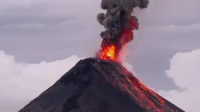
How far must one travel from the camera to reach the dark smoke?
454ft

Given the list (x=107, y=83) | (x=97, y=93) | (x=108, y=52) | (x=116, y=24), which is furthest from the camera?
(x=108, y=52)

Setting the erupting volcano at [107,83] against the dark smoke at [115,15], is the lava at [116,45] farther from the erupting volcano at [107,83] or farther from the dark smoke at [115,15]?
the dark smoke at [115,15]

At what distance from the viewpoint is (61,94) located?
143 m

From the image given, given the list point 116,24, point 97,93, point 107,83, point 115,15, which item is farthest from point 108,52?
point 97,93

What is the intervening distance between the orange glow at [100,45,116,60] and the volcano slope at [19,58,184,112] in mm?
1378

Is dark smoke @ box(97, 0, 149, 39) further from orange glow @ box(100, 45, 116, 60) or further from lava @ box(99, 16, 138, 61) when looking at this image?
orange glow @ box(100, 45, 116, 60)

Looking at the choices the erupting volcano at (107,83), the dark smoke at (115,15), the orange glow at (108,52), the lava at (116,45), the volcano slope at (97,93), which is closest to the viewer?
the volcano slope at (97,93)

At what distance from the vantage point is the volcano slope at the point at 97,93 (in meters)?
137

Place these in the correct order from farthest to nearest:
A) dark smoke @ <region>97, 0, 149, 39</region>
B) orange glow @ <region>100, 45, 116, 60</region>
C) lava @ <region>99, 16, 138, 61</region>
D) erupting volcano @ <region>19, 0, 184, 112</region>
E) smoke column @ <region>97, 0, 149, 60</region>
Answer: orange glow @ <region>100, 45, 116, 60</region> → lava @ <region>99, 16, 138, 61</region> → smoke column @ <region>97, 0, 149, 60</region> → dark smoke @ <region>97, 0, 149, 39</region> → erupting volcano @ <region>19, 0, 184, 112</region>

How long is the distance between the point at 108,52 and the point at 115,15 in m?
8.88

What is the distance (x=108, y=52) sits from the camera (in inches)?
Result: 5640

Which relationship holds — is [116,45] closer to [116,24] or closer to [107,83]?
[116,24]

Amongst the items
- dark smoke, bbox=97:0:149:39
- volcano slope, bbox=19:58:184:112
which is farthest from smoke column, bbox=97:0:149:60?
volcano slope, bbox=19:58:184:112

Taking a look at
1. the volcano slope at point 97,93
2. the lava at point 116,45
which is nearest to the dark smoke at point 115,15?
the lava at point 116,45
